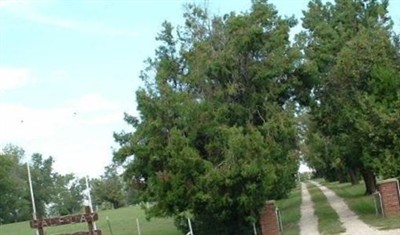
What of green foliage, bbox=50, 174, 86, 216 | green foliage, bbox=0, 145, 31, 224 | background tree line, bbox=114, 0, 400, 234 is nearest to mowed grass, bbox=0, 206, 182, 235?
background tree line, bbox=114, 0, 400, 234

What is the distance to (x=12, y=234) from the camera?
207 feet

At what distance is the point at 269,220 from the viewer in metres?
24.0

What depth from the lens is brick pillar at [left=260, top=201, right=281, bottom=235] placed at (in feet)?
78.6

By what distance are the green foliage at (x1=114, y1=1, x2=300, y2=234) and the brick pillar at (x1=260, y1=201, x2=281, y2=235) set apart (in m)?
0.62

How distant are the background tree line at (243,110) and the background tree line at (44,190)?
7471 centimetres

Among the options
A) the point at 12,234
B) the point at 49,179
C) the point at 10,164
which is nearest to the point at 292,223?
the point at 12,234

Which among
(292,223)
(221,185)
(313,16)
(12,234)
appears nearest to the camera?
(221,185)

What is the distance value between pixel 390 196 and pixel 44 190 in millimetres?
115835

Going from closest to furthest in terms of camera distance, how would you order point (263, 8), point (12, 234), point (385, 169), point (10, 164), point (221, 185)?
point (221, 185) < point (385, 169) < point (263, 8) < point (12, 234) < point (10, 164)

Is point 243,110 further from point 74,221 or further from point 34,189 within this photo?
point 34,189

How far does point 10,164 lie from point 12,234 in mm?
53296

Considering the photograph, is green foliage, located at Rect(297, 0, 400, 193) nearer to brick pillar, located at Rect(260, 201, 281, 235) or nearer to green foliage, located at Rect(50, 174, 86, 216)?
brick pillar, located at Rect(260, 201, 281, 235)

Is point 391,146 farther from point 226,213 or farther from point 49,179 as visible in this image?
point 49,179

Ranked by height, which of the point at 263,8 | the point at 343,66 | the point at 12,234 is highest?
the point at 263,8
